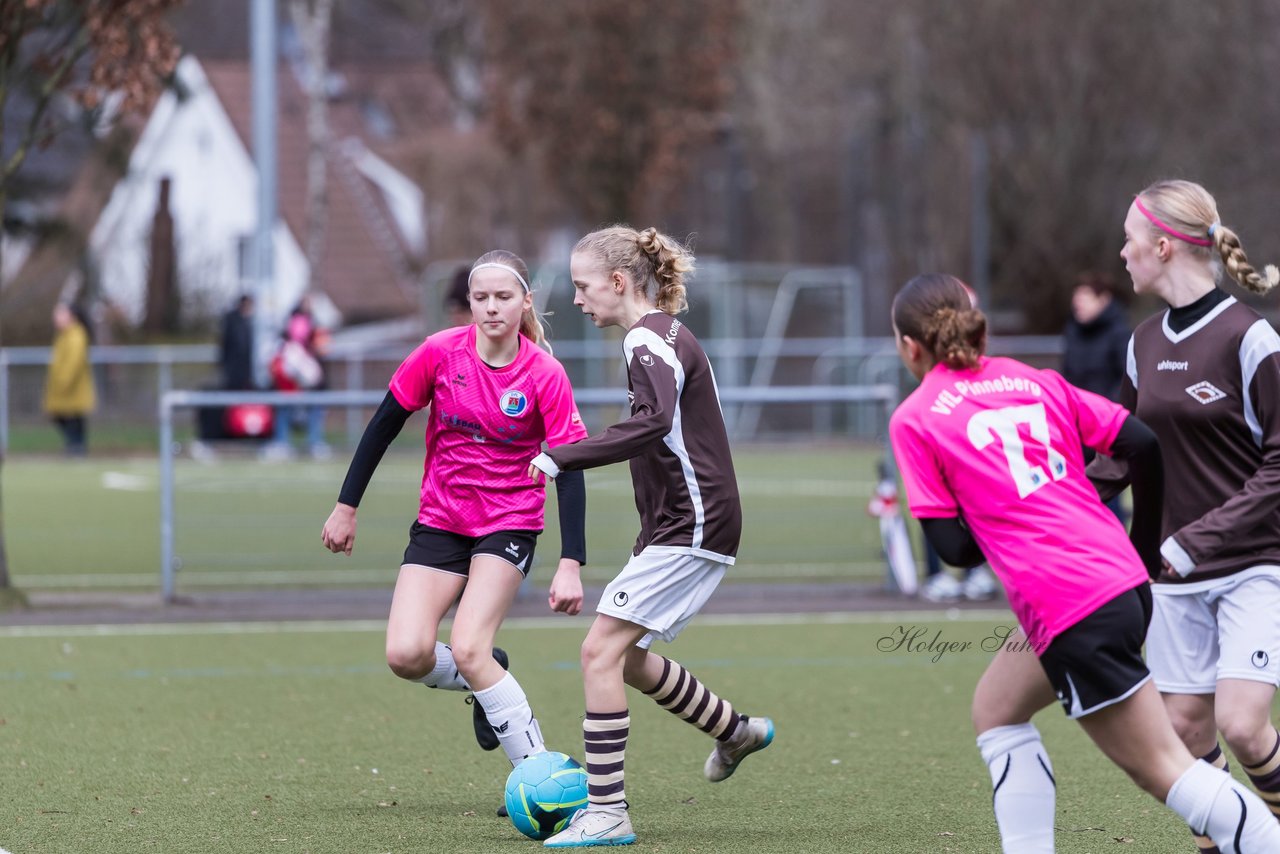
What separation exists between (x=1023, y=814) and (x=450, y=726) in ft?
11.8

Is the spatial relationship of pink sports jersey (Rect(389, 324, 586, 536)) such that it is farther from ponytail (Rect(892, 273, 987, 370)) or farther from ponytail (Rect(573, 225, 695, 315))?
ponytail (Rect(892, 273, 987, 370))

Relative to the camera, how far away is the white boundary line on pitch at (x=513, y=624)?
1022 centimetres

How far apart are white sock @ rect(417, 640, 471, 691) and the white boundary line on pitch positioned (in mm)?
4302

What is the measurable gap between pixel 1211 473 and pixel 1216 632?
0.44m

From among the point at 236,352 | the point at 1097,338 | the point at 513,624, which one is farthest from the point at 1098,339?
the point at 236,352

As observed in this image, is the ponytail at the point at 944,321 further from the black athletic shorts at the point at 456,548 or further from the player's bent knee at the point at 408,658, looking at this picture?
the player's bent knee at the point at 408,658

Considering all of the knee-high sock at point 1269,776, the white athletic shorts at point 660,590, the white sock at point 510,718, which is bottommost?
the white sock at point 510,718

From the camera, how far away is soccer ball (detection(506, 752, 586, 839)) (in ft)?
17.7

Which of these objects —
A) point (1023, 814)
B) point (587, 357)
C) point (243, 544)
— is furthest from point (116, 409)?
point (1023, 814)

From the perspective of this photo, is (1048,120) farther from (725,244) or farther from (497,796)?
(497,796)

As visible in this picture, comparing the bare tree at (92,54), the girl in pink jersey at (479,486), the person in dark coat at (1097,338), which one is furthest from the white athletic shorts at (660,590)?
the bare tree at (92,54)

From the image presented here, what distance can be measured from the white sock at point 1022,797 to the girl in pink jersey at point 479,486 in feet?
5.59

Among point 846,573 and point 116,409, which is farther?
point 116,409

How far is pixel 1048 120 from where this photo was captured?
32.1 metres
